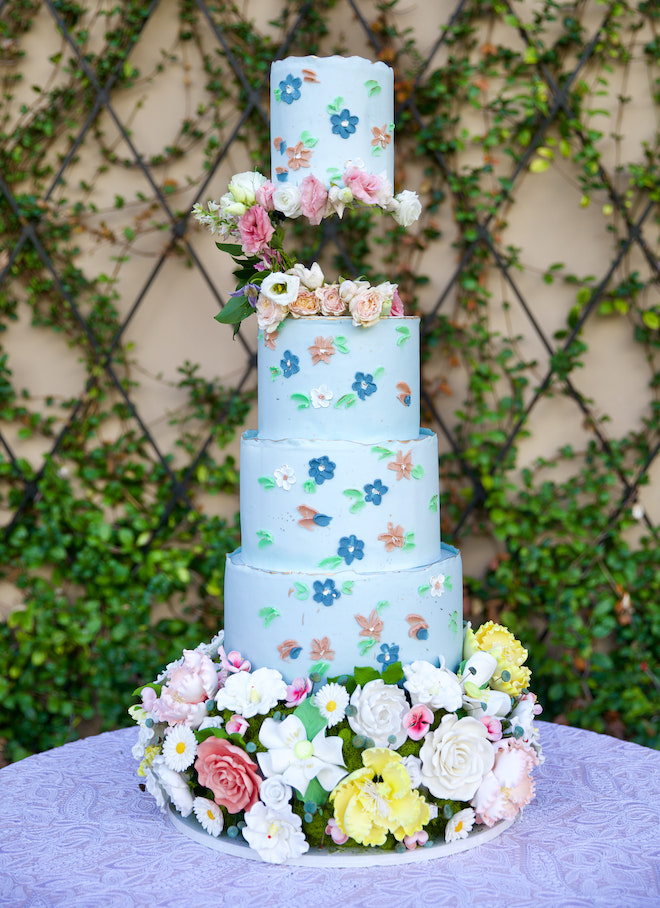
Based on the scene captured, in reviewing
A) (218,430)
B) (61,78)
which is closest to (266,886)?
(218,430)

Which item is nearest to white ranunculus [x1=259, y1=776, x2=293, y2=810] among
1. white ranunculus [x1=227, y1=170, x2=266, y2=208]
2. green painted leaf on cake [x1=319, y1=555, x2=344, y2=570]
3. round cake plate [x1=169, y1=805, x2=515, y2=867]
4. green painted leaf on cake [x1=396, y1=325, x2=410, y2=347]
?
round cake plate [x1=169, y1=805, x2=515, y2=867]

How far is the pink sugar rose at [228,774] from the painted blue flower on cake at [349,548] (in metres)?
0.43

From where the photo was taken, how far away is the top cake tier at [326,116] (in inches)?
78.2

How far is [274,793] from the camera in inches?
70.2

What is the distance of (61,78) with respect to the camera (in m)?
3.58

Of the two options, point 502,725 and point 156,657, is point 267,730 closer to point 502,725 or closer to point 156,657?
point 502,725

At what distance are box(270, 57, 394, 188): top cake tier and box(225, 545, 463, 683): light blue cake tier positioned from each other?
85cm

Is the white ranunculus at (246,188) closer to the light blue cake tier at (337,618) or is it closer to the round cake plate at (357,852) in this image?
the light blue cake tier at (337,618)

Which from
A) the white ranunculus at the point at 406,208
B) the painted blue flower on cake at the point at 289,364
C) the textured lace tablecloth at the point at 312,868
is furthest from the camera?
the white ranunculus at the point at 406,208

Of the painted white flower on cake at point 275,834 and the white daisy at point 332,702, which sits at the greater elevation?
the white daisy at point 332,702

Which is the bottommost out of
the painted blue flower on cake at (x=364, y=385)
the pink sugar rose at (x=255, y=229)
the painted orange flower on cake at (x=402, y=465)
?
the painted orange flower on cake at (x=402, y=465)

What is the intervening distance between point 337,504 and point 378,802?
582 mm

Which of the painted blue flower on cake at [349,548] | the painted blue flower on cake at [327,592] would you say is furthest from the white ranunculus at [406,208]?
the painted blue flower on cake at [327,592]

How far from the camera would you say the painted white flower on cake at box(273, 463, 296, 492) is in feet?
6.40
